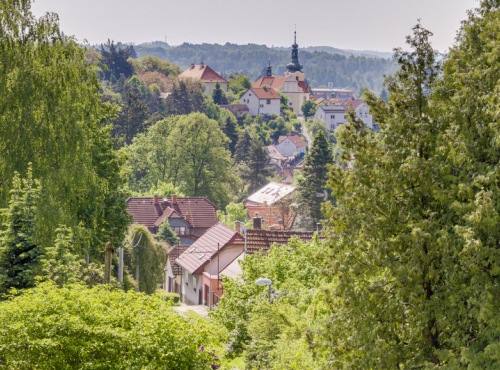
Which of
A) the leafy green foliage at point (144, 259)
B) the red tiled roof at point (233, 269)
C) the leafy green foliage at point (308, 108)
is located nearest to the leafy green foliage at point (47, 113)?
the leafy green foliage at point (144, 259)

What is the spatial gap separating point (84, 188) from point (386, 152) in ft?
34.2

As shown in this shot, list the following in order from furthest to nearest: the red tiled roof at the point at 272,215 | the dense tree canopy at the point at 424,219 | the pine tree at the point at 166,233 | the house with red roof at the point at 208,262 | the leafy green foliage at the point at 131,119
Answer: the leafy green foliage at the point at 131,119
the red tiled roof at the point at 272,215
the pine tree at the point at 166,233
the house with red roof at the point at 208,262
the dense tree canopy at the point at 424,219

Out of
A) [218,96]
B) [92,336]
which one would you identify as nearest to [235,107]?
[218,96]

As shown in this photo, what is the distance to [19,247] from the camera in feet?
41.1

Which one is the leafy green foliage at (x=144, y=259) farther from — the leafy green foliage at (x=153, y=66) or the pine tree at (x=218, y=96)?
the leafy green foliage at (x=153, y=66)

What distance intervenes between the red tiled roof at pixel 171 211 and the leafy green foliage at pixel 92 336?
45.6 metres

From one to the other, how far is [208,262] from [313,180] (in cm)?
1921

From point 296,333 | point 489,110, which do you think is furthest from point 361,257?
point 296,333

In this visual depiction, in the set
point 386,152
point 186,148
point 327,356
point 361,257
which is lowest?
point 186,148

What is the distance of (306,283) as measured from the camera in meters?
16.5

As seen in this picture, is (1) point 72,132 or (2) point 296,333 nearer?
(2) point 296,333

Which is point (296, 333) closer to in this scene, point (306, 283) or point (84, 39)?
point (306, 283)

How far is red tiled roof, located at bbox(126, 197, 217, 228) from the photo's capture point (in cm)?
5419

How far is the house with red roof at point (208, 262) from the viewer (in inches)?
1325
